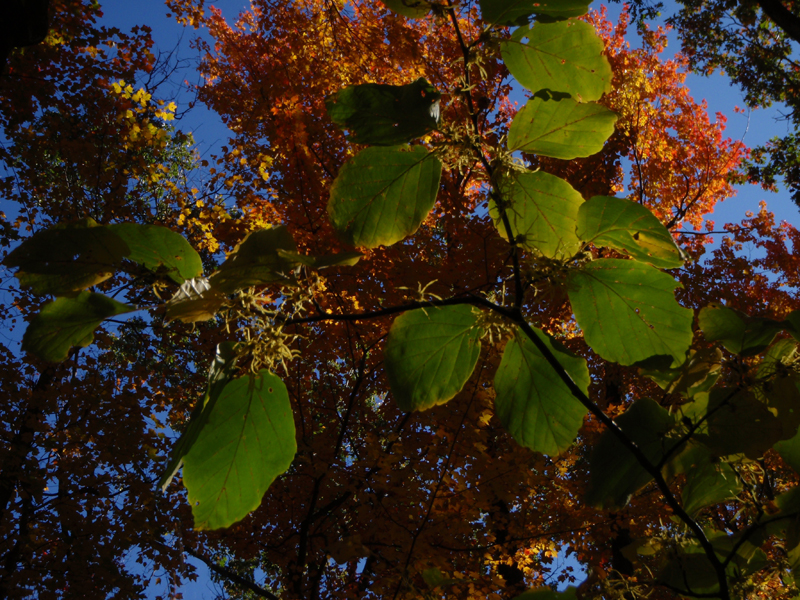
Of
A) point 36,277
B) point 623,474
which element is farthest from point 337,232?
point 623,474

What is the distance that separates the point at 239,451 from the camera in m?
0.56

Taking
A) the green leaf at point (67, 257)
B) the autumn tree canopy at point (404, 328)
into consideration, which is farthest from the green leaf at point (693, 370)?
the green leaf at point (67, 257)

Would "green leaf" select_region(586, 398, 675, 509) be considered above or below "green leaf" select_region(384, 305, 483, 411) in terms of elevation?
below

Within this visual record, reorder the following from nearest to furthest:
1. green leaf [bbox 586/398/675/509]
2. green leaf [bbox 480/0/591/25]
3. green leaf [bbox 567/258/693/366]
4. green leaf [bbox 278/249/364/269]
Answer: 1. green leaf [bbox 278/249/364/269]
2. green leaf [bbox 480/0/591/25]
3. green leaf [bbox 567/258/693/366]
4. green leaf [bbox 586/398/675/509]

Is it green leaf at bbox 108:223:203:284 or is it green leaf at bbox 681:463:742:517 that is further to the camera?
green leaf at bbox 681:463:742:517

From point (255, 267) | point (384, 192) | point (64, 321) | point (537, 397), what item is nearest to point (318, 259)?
point (255, 267)

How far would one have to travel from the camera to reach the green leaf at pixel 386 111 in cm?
54

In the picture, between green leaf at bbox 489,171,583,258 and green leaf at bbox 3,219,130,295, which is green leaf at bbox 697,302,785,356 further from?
Result: green leaf at bbox 3,219,130,295

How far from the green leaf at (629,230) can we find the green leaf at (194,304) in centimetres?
48

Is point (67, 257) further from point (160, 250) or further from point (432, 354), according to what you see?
point (432, 354)

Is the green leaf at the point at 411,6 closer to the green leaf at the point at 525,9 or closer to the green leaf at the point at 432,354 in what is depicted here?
the green leaf at the point at 525,9

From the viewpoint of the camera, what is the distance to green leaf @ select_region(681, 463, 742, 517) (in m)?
0.87

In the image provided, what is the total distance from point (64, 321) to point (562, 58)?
671 mm

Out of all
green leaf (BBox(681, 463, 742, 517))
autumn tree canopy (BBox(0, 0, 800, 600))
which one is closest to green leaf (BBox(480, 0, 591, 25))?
autumn tree canopy (BBox(0, 0, 800, 600))
